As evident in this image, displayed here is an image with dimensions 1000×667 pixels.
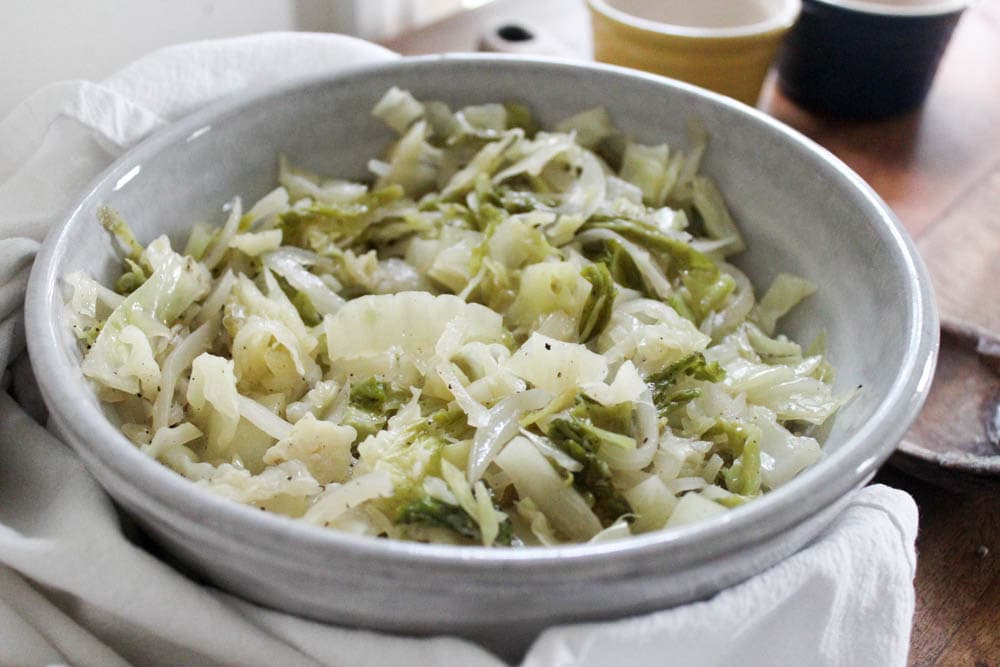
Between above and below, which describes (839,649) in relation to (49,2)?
below

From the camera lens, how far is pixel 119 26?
161cm

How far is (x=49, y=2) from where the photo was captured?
57.9 inches

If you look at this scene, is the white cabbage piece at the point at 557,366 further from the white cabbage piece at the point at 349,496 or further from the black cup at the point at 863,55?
the black cup at the point at 863,55

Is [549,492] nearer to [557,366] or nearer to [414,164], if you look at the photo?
[557,366]

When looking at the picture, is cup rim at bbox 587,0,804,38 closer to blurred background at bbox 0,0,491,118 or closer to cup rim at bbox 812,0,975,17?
cup rim at bbox 812,0,975,17

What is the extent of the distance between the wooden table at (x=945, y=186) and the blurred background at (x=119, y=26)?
5.2 inches

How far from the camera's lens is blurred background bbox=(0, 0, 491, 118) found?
1.46 meters

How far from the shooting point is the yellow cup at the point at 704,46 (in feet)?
5.45

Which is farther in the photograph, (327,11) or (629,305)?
(327,11)

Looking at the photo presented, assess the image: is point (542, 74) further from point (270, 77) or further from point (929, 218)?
point (929, 218)

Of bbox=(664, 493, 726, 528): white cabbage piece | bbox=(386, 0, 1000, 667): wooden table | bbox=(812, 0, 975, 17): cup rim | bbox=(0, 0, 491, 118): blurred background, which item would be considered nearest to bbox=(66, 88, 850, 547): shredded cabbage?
bbox=(664, 493, 726, 528): white cabbage piece

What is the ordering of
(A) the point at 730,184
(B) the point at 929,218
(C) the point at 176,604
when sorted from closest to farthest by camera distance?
(C) the point at 176,604 < (A) the point at 730,184 < (B) the point at 929,218

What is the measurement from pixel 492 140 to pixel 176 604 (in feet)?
2.68

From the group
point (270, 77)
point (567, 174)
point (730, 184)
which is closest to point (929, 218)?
point (730, 184)
